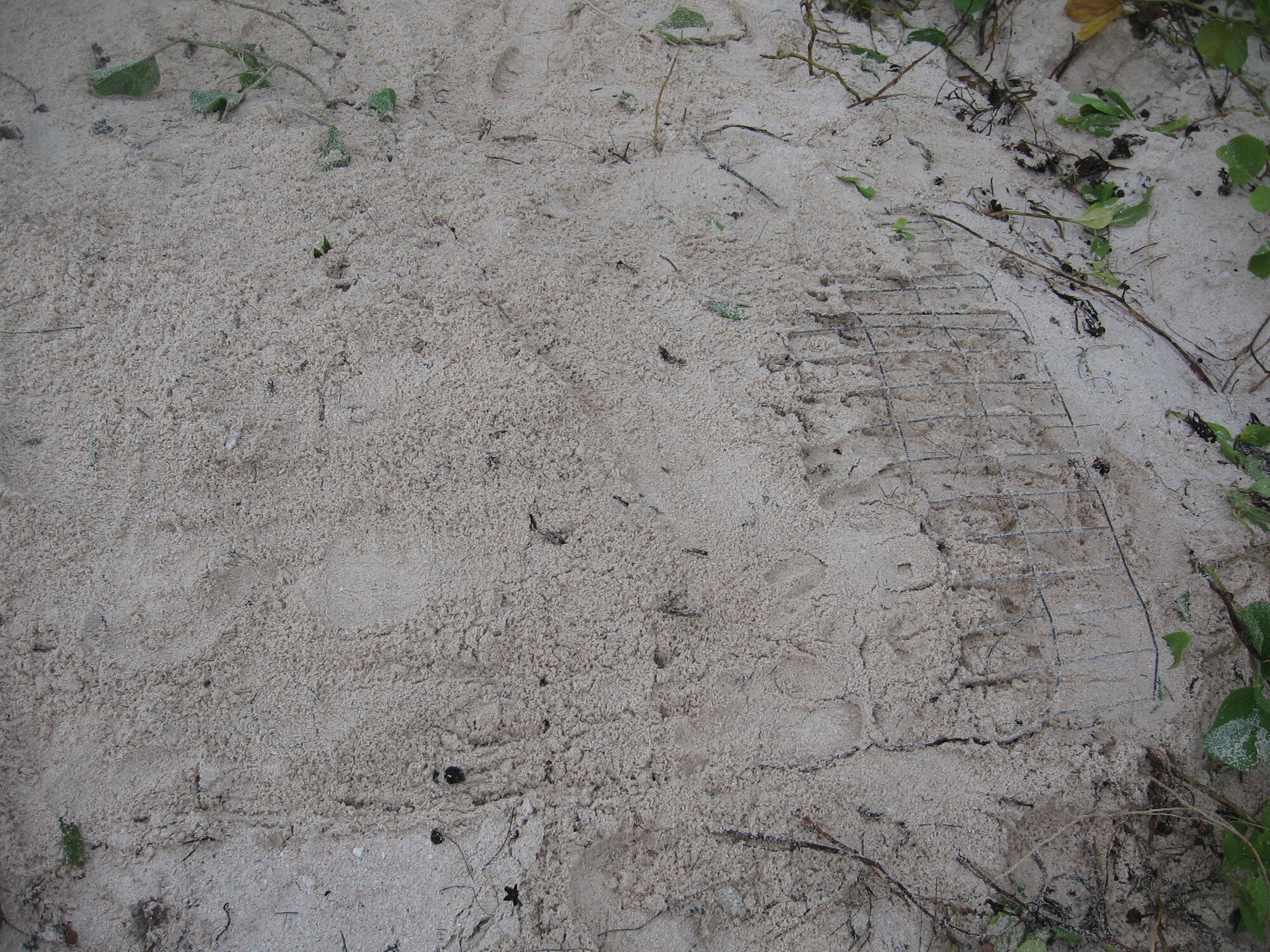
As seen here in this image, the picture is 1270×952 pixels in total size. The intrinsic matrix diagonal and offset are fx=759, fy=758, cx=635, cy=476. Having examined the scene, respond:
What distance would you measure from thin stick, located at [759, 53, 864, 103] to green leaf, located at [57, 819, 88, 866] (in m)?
2.53

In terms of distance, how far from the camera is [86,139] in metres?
1.84

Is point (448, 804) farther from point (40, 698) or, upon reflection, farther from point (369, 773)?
point (40, 698)

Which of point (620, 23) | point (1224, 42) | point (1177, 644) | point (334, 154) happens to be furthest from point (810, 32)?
point (1177, 644)

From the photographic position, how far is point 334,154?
1899 mm

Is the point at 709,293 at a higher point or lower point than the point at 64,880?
higher

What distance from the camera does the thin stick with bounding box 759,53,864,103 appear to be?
2.31 metres

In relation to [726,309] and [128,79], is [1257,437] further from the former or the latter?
[128,79]

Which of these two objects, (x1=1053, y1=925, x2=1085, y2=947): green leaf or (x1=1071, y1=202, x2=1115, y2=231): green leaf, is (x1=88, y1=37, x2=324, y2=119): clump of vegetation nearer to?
(x1=1071, y1=202, x2=1115, y2=231): green leaf

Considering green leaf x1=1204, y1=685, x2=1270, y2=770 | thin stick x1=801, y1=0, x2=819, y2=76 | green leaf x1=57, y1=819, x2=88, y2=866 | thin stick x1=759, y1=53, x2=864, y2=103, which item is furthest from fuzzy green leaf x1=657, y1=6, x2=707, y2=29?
green leaf x1=57, y1=819, x2=88, y2=866

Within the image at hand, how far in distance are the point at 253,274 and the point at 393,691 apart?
98cm

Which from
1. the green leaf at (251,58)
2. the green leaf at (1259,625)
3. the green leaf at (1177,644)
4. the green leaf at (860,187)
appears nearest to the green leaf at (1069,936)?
the green leaf at (1177,644)

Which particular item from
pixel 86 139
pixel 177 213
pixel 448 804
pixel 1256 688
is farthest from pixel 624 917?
pixel 86 139

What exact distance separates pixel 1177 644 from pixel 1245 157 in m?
1.31

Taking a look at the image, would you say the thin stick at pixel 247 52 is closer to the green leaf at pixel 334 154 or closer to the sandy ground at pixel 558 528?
the sandy ground at pixel 558 528
